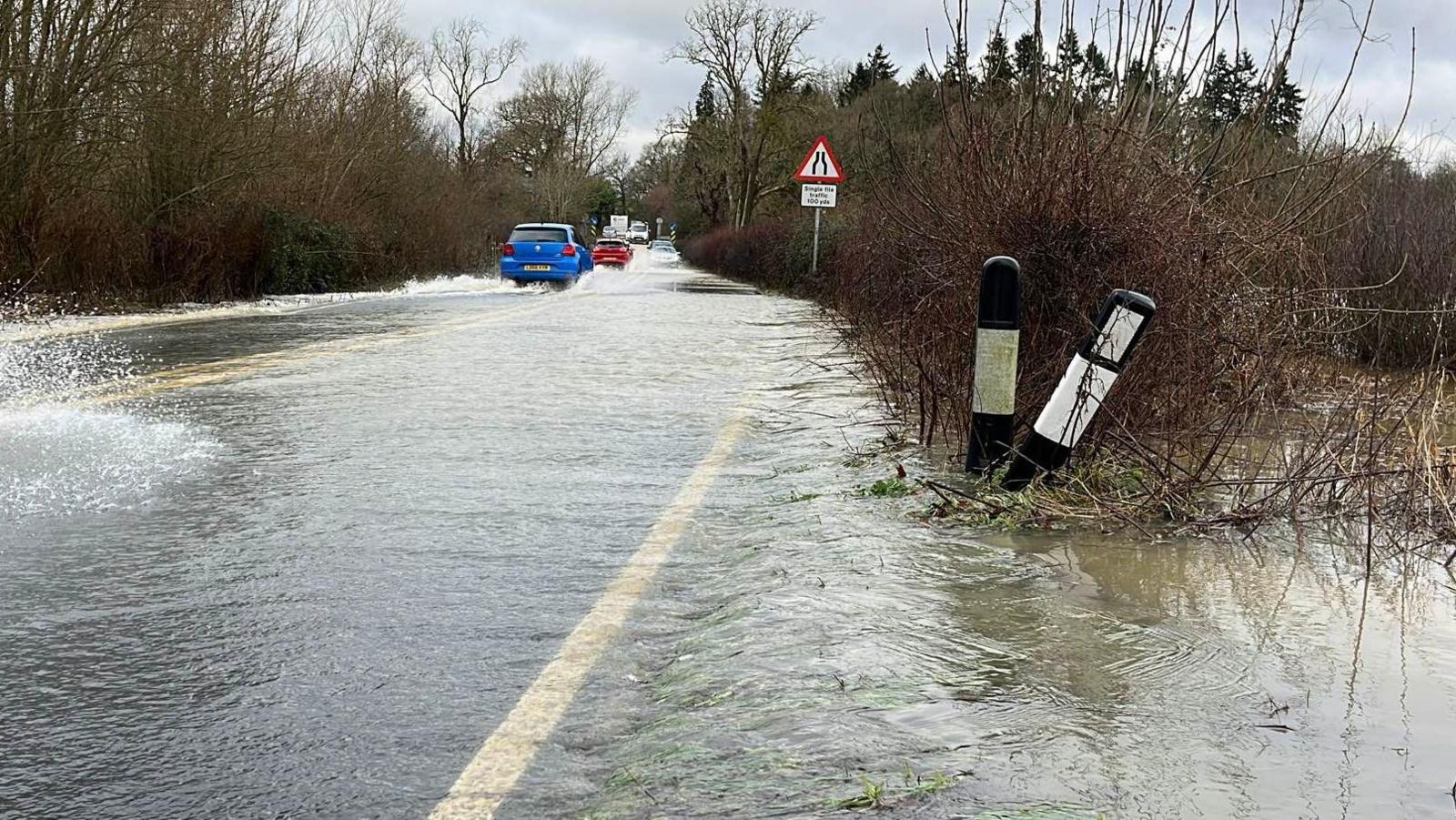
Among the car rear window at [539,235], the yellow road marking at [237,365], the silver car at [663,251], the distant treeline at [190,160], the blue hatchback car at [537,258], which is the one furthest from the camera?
the silver car at [663,251]

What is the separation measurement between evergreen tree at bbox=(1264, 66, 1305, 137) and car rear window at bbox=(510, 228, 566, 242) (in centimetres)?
2478

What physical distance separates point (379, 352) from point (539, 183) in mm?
76777

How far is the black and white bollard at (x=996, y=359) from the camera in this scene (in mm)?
5961

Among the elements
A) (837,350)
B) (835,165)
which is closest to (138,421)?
(837,350)

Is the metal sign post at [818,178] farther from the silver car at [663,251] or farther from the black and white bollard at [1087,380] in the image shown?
the silver car at [663,251]

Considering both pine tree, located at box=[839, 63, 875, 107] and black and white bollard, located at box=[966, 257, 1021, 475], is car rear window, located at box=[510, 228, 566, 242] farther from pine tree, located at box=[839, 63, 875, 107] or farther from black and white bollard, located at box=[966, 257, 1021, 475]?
pine tree, located at box=[839, 63, 875, 107]

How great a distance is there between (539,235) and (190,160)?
11.9 meters

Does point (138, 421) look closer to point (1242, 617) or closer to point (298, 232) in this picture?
point (1242, 617)

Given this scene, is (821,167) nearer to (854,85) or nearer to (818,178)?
(818,178)

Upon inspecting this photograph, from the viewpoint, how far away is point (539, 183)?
289 feet

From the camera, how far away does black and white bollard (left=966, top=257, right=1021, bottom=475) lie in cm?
596

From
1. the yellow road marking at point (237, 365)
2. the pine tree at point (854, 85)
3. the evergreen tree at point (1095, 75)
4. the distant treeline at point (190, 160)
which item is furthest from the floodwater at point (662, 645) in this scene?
the pine tree at point (854, 85)

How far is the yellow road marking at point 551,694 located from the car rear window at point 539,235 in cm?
2779

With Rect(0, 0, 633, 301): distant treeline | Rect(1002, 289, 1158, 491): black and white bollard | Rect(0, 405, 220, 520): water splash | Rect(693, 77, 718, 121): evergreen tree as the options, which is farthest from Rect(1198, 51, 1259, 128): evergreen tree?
Rect(693, 77, 718, 121): evergreen tree
